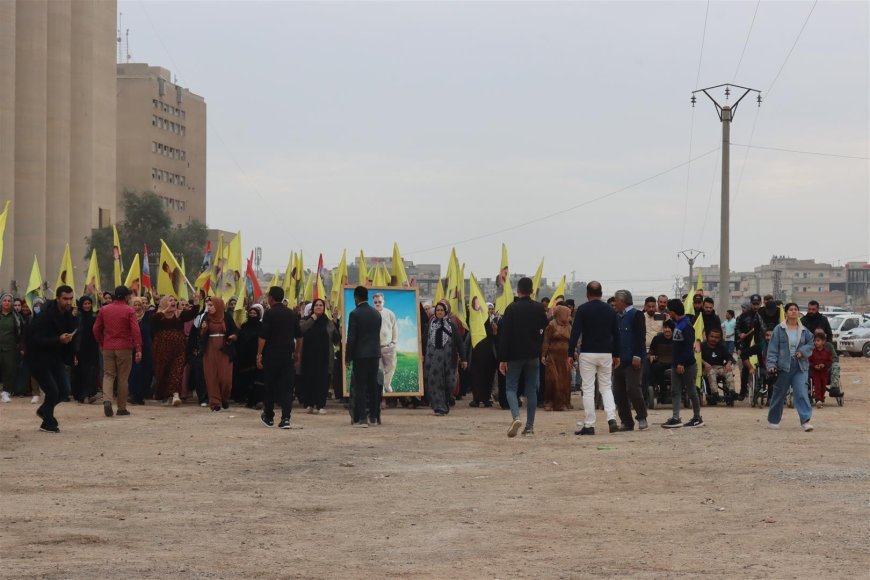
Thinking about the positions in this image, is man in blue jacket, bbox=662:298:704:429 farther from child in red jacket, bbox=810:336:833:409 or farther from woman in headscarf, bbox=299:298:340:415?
woman in headscarf, bbox=299:298:340:415

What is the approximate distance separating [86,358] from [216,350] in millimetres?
2767

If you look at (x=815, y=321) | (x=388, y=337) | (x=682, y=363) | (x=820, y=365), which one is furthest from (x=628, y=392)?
(x=820, y=365)

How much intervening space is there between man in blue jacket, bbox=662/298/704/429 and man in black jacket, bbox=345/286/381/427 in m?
3.87

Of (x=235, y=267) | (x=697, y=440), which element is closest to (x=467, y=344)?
(x=235, y=267)

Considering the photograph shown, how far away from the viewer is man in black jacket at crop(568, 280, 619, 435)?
1614 cm

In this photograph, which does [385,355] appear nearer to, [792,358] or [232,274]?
[232,274]

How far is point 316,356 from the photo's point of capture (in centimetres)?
2022

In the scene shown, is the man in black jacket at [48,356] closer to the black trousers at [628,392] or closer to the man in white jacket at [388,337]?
the man in white jacket at [388,337]

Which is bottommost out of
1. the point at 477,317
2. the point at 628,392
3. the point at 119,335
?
the point at 628,392

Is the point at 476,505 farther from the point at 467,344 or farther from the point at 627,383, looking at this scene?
the point at 467,344

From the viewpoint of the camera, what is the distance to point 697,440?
50.9ft

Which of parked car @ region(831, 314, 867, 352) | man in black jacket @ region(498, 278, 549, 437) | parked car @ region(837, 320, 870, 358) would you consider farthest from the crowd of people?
parked car @ region(831, 314, 867, 352)

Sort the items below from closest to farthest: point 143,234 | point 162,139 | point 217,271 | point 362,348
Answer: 1. point 362,348
2. point 217,271
3. point 143,234
4. point 162,139

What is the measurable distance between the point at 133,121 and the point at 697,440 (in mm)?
118042
